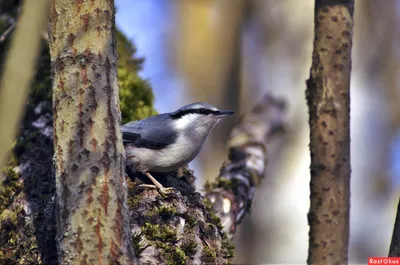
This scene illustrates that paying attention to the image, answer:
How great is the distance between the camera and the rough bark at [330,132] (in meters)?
2.99

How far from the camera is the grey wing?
343cm

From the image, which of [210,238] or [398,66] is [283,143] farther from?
[210,238]

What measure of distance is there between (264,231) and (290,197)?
0.91 m

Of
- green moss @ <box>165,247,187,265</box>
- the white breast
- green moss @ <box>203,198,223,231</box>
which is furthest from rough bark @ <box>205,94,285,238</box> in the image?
green moss @ <box>165,247,187,265</box>

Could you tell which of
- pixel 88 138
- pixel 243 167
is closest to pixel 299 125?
pixel 243 167

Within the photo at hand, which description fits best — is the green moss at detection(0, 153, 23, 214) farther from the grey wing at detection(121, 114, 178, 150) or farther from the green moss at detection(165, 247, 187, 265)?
the green moss at detection(165, 247, 187, 265)

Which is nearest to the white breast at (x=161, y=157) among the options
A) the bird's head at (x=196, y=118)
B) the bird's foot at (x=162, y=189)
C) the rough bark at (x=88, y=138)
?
the bird's head at (x=196, y=118)

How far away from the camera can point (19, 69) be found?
9.53 feet

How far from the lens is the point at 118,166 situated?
6.35 ft

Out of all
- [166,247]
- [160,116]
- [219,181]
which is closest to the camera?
[166,247]

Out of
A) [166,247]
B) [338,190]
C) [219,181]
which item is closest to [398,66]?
[219,181]

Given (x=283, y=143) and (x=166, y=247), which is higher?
(x=283, y=143)

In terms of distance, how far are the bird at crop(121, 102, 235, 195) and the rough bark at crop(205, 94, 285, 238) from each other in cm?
49

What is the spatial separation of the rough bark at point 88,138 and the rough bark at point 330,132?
1.42 meters
